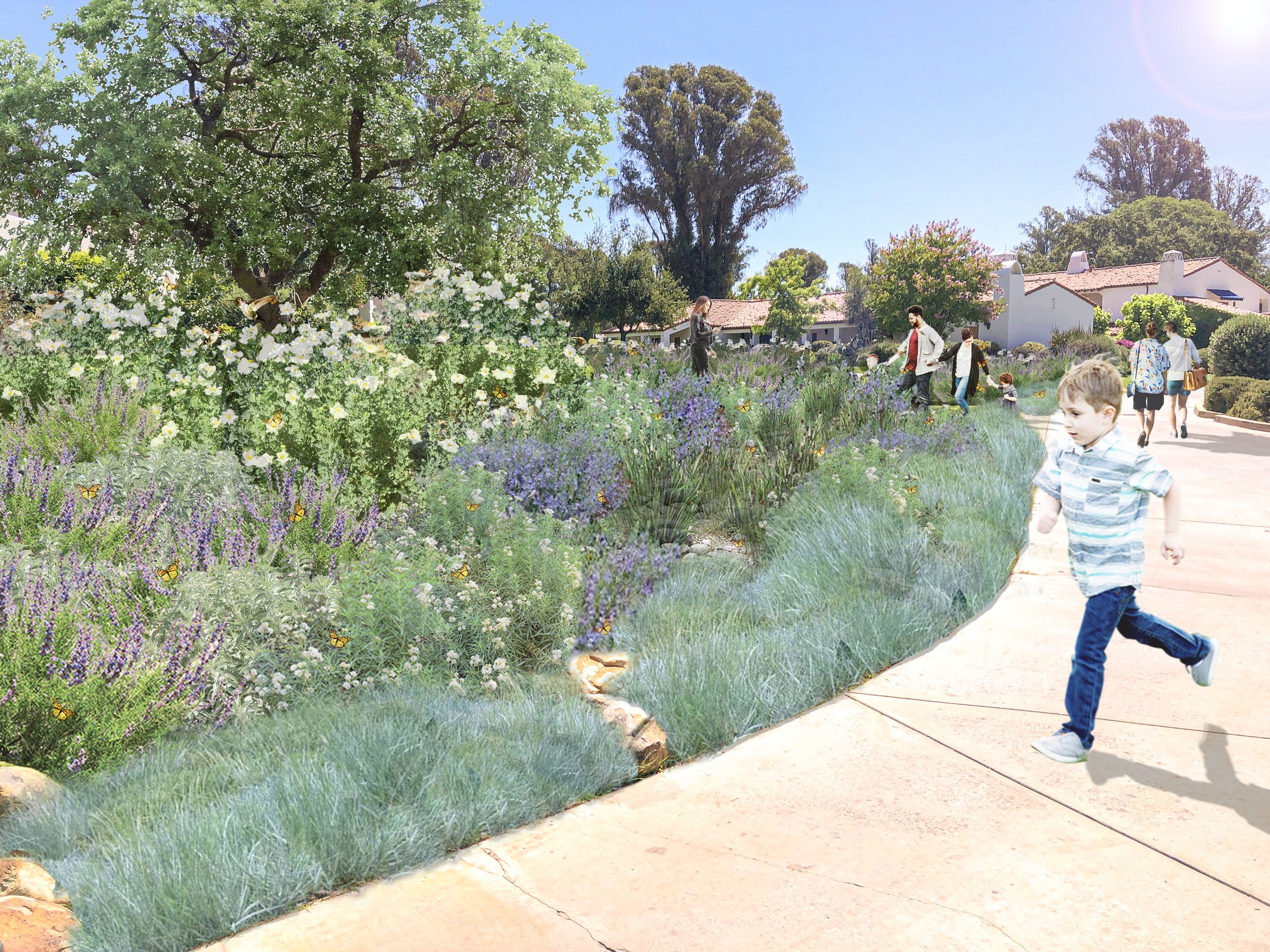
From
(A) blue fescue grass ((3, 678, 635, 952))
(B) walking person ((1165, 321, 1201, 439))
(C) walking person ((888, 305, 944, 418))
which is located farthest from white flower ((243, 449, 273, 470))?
(B) walking person ((1165, 321, 1201, 439))

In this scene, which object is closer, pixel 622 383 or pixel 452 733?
pixel 452 733

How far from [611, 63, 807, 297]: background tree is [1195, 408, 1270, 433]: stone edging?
3719 centimetres

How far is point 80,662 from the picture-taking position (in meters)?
3.87

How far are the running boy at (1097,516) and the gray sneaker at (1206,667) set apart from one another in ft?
1.75

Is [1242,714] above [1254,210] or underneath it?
underneath

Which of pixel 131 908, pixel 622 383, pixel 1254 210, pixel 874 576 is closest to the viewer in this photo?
pixel 131 908

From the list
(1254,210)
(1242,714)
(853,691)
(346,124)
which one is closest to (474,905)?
(853,691)

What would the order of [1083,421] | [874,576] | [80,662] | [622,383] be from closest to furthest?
[1083,421] < [80,662] < [874,576] < [622,383]

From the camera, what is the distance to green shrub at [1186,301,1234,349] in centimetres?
5262

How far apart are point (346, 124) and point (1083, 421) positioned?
671 inches

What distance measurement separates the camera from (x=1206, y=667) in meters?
3.99

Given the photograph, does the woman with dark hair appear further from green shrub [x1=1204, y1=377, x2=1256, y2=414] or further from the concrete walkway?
green shrub [x1=1204, y1=377, x2=1256, y2=414]

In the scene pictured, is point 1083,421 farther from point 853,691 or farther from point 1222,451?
point 1222,451

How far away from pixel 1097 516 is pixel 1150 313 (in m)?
54.3
